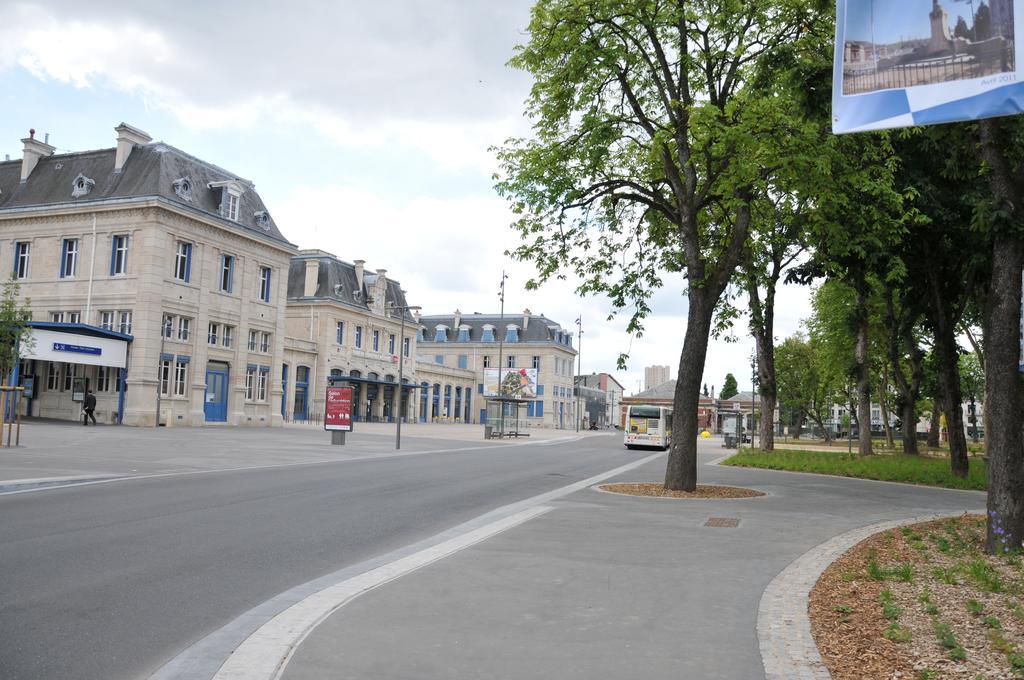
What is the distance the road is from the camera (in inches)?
209

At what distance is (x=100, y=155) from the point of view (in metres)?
43.5

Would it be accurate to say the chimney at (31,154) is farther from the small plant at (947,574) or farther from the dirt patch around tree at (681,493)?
the small plant at (947,574)

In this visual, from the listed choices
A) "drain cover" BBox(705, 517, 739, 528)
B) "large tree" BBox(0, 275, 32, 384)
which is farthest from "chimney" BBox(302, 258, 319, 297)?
"drain cover" BBox(705, 517, 739, 528)

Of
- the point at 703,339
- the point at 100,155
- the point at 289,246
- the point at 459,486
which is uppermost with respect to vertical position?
the point at 100,155

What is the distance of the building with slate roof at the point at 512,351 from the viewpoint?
4011 inches

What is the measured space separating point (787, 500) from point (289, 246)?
4049 centimetres

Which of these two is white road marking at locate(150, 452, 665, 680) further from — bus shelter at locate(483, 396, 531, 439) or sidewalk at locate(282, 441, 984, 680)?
bus shelter at locate(483, 396, 531, 439)

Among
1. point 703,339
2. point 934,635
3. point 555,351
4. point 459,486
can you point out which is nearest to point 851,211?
point 703,339

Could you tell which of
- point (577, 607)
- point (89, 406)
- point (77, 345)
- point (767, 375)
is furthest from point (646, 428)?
point (577, 607)

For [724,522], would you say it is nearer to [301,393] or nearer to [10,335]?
[10,335]

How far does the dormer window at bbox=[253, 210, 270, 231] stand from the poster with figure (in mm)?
45115

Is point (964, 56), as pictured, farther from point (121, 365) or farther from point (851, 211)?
point (121, 365)

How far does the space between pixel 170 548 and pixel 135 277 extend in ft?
116

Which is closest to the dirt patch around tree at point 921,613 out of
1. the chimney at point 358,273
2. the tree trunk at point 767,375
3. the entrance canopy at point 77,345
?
the tree trunk at point 767,375
